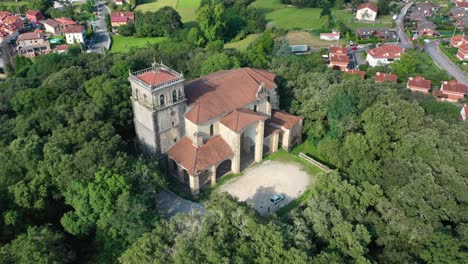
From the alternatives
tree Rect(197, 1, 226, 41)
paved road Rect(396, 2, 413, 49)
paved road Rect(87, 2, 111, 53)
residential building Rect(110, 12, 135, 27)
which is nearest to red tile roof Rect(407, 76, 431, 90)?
paved road Rect(396, 2, 413, 49)

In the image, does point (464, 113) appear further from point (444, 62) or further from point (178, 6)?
point (178, 6)

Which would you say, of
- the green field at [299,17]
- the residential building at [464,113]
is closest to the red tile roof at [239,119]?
the residential building at [464,113]

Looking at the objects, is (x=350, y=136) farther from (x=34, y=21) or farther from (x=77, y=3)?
(x=77, y=3)

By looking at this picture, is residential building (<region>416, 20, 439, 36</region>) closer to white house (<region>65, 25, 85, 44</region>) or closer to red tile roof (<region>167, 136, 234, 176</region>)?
red tile roof (<region>167, 136, 234, 176</region>)

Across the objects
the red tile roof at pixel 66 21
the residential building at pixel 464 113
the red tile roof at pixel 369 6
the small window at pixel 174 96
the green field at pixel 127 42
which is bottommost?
the residential building at pixel 464 113

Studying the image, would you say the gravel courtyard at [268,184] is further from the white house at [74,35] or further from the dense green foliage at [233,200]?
the white house at [74,35]

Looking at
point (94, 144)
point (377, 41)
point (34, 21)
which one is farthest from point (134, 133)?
point (34, 21)
